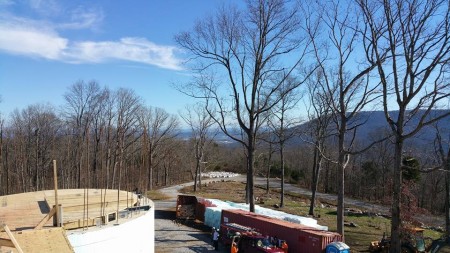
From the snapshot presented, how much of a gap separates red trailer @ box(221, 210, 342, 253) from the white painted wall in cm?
727

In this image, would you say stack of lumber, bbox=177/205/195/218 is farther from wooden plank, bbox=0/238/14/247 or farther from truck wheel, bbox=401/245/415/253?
wooden plank, bbox=0/238/14/247

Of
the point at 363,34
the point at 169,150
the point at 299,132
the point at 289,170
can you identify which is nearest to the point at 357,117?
the point at 299,132

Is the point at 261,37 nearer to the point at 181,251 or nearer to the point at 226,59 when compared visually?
the point at 226,59

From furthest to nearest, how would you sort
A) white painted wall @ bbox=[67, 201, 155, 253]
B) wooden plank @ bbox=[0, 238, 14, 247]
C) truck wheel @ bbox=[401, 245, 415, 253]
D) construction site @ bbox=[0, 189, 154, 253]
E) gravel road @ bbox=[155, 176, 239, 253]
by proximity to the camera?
gravel road @ bbox=[155, 176, 239, 253] → truck wheel @ bbox=[401, 245, 415, 253] → white painted wall @ bbox=[67, 201, 155, 253] → construction site @ bbox=[0, 189, 154, 253] → wooden plank @ bbox=[0, 238, 14, 247]

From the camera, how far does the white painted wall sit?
33.6 ft

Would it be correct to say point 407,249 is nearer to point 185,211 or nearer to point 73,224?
point 185,211

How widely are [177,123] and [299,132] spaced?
42.7 meters

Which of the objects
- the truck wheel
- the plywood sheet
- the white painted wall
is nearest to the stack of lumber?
the white painted wall

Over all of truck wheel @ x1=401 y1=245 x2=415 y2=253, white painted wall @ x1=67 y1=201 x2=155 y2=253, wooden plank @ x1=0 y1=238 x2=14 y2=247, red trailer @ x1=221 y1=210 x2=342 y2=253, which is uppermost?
wooden plank @ x1=0 y1=238 x2=14 y2=247

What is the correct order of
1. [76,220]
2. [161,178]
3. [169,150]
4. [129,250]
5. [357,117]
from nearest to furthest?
[76,220], [129,250], [357,117], [169,150], [161,178]

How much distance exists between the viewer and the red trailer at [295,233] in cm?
1727

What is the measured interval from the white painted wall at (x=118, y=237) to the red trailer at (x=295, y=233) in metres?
7.27

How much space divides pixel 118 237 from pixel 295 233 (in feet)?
31.6

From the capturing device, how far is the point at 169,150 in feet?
218
